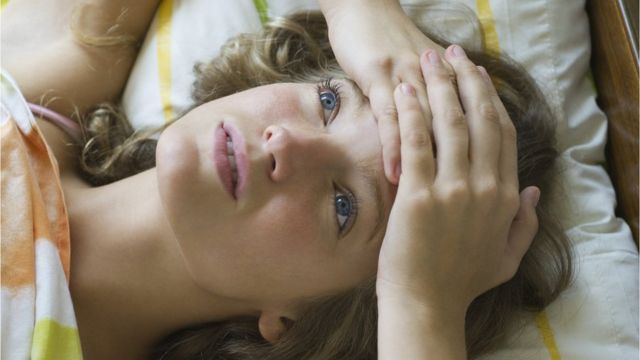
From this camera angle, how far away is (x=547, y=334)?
4.09 ft

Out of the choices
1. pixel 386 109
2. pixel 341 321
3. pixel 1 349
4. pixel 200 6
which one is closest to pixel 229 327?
pixel 341 321

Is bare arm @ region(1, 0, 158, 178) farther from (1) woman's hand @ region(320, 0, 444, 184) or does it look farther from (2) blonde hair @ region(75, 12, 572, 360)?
(1) woman's hand @ region(320, 0, 444, 184)

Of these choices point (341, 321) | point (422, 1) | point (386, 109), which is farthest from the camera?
point (422, 1)

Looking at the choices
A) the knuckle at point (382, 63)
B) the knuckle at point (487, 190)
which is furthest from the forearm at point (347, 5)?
the knuckle at point (487, 190)

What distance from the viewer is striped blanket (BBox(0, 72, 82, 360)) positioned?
3.59 feet

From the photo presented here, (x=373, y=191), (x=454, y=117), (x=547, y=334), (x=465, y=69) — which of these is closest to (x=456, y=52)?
(x=465, y=69)

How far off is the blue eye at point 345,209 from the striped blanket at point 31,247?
410mm

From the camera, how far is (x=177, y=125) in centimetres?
110

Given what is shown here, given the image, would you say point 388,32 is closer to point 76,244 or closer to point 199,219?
point 199,219

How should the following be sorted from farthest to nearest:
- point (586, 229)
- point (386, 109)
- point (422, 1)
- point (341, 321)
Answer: point (422, 1), point (586, 229), point (341, 321), point (386, 109)

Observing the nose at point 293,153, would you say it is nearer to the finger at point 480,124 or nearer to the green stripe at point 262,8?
the finger at point 480,124

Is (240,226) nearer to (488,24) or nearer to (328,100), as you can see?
(328,100)

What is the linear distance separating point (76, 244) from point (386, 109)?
54 cm

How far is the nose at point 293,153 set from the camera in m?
1.02
